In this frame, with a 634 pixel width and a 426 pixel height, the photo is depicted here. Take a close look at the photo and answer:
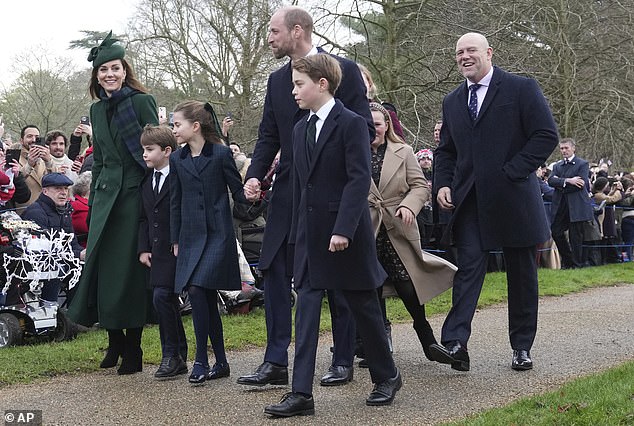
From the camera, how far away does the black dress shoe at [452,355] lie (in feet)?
19.8

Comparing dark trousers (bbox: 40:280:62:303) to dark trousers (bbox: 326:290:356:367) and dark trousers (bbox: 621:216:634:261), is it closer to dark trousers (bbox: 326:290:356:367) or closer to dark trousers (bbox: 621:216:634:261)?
dark trousers (bbox: 326:290:356:367)

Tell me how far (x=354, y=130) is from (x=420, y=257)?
5.30 ft

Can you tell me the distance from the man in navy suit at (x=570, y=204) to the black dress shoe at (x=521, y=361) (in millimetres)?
9208

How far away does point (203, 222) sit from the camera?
6359 millimetres

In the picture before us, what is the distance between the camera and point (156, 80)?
84.8 feet

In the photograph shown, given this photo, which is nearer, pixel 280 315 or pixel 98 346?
pixel 280 315

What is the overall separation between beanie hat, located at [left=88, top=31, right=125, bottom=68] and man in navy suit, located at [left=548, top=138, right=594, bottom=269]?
10.0 m

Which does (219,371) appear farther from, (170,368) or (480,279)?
(480,279)

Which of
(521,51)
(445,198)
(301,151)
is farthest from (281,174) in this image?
(521,51)

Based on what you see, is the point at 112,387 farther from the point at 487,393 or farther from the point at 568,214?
the point at 568,214

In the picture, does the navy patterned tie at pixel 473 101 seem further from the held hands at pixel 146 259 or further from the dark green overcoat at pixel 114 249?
the held hands at pixel 146 259

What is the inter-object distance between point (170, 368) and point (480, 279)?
2.16 metres

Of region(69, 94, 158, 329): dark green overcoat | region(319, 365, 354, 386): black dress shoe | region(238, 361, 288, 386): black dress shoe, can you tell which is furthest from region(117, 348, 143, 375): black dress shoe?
region(319, 365, 354, 386): black dress shoe

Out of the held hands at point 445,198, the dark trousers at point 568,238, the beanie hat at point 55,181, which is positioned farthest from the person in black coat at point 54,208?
the dark trousers at point 568,238
